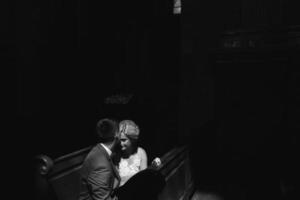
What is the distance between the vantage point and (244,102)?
694 centimetres

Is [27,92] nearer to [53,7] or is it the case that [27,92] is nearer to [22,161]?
[22,161]

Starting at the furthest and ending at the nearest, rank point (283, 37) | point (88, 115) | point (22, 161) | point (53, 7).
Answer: point (88, 115) → point (53, 7) → point (283, 37) → point (22, 161)

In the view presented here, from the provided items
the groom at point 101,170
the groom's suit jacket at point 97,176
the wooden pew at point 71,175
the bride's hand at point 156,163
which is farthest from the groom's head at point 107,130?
the bride's hand at point 156,163

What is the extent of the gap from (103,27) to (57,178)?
5345mm

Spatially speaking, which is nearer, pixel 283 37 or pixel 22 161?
pixel 22 161

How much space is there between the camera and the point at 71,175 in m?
4.09

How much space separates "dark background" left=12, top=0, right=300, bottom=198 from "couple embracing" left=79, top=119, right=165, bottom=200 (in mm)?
1866

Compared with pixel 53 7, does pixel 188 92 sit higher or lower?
lower

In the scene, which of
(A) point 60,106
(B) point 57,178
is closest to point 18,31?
(A) point 60,106

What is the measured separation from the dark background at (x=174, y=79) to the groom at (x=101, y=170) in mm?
2602

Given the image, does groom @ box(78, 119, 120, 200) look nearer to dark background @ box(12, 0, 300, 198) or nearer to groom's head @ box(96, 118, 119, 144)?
groom's head @ box(96, 118, 119, 144)

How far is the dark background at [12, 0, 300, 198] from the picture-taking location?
6.61 metres

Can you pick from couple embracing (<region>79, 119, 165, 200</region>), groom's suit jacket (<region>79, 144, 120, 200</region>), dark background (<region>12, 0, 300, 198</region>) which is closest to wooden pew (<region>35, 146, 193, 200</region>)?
couple embracing (<region>79, 119, 165, 200</region>)

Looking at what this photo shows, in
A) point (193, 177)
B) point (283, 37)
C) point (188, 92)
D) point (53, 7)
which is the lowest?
point (193, 177)
